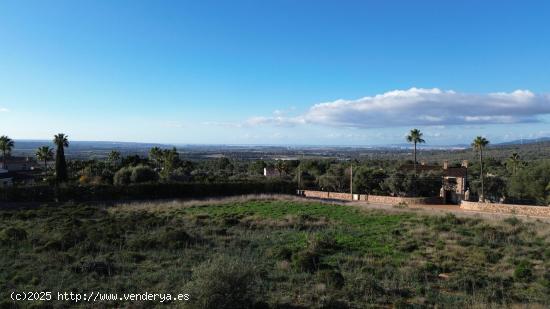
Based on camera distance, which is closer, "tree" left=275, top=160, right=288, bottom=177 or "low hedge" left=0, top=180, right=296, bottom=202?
"low hedge" left=0, top=180, right=296, bottom=202

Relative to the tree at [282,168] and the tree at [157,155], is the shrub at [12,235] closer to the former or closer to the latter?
the tree at [282,168]

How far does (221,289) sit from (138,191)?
100ft

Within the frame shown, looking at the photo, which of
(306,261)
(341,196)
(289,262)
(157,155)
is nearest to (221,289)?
(306,261)

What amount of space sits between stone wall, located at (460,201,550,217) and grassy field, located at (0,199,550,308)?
8.68 metres

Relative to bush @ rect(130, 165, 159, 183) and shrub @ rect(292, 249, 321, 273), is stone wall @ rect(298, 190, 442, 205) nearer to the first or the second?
bush @ rect(130, 165, 159, 183)

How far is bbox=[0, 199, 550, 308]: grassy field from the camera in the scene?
9.19 m

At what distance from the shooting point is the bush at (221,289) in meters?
8.08

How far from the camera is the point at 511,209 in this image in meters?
30.3

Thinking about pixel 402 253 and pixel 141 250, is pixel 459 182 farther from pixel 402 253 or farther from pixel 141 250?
pixel 141 250

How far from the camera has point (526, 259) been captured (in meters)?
13.7

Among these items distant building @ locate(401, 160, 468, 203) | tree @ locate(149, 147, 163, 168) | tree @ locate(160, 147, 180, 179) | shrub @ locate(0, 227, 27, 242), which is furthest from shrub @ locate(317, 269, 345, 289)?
tree @ locate(149, 147, 163, 168)

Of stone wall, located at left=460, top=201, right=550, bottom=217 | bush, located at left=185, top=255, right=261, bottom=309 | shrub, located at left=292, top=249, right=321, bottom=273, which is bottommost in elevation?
stone wall, located at left=460, top=201, right=550, bottom=217

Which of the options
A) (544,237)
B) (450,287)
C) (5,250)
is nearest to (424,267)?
(450,287)

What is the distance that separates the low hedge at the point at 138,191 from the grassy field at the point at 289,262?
11.4 meters
